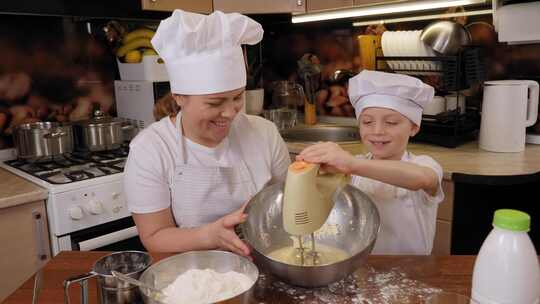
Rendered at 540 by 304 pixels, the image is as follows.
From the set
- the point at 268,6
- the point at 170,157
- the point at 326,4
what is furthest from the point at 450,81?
the point at 170,157

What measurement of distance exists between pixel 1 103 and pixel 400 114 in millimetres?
1712

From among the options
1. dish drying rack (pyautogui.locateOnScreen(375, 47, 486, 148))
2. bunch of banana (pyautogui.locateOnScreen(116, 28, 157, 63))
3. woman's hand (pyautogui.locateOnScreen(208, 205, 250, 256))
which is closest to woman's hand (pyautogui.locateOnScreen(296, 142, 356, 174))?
woman's hand (pyautogui.locateOnScreen(208, 205, 250, 256))

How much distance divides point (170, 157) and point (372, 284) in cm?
59

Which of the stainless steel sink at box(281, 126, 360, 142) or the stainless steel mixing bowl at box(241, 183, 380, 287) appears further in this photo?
the stainless steel sink at box(281, 126, 360, 142)

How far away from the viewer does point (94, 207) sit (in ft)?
5.64

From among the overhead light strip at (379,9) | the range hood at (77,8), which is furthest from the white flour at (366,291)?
the range hood at (77,8)

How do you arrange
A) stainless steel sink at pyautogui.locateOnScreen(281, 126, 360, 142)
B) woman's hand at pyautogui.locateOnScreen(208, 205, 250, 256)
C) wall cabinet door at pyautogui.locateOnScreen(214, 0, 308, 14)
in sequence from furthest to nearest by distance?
stainless steel sink at pyautogui.locateOnScreen(281, 126, 360, 142) → wall cabinet door at pyautogui.locateOnScreen(214, 0, 308, 14) → woman's hand at pyautogui.locateOnScreen(208, 205, 250, 256)

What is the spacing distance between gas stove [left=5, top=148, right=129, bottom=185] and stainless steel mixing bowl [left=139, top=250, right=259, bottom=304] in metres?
0.95

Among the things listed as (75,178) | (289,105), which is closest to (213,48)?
(75,178)

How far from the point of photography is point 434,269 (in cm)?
96

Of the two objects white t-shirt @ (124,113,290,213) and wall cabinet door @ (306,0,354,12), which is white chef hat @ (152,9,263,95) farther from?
wall cabinet door @ (306,0,354,12)

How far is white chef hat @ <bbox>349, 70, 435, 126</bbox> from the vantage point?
115 centimetres

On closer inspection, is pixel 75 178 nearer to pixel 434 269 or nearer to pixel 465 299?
pixel 434 269

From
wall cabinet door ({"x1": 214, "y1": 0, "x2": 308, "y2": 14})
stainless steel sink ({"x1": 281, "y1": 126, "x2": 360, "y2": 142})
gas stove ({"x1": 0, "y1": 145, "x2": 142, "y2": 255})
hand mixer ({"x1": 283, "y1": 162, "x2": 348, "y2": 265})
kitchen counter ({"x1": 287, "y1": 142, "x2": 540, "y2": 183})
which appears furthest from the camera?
stainless steel sink ({"x1": 281, "y1": 126, "x2": 360, "y2": 142})
